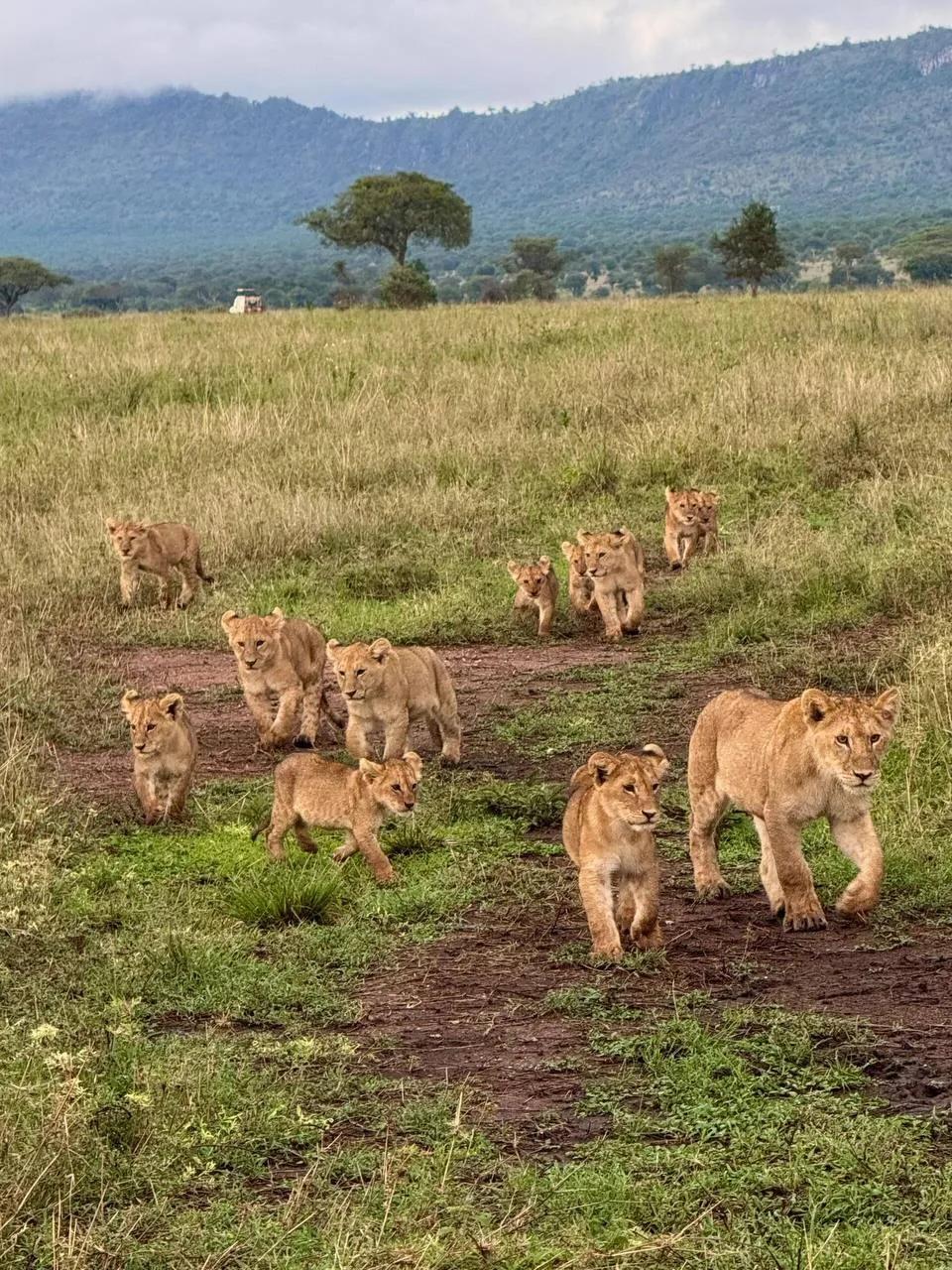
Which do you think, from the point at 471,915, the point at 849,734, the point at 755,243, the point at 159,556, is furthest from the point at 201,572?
the point at 755,243

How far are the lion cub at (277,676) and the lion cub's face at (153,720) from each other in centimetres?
114

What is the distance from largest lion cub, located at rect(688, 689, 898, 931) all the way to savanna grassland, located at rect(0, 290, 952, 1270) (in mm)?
150

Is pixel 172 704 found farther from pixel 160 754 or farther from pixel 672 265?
pixel 672 265

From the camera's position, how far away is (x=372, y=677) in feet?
28.6

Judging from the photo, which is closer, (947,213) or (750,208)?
(750,208)

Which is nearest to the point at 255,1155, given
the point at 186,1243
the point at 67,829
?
the point at 186,1243

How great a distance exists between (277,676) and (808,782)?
3977 millimetres

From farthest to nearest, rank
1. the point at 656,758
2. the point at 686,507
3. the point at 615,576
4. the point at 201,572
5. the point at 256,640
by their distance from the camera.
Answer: the point at 201,572
the point at 686,507
the point at 615,576
the point at 256,640
the point at 656,758

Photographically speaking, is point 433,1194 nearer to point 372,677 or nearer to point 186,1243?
point 186,1243

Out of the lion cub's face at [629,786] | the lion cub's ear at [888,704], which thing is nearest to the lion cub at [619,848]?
the lion cub's face at [629,786]

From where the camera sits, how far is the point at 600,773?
6.12m

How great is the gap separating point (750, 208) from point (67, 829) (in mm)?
47131

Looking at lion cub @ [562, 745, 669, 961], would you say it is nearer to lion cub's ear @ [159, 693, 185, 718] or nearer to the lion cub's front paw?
the lion cub's front paw

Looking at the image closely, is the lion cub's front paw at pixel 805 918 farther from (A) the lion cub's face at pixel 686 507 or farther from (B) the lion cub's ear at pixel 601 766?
(A) the lion cub's face at pixel 686 507
